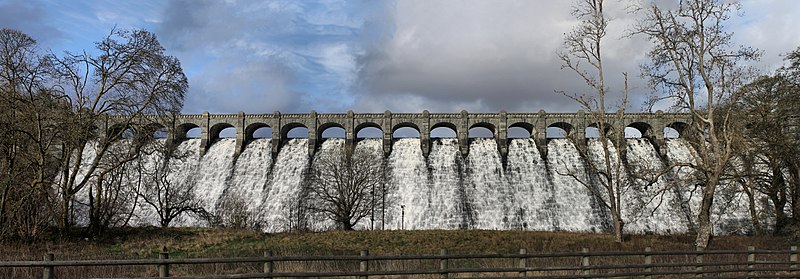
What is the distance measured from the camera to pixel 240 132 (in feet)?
198

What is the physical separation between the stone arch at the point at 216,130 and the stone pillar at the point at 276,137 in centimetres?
508

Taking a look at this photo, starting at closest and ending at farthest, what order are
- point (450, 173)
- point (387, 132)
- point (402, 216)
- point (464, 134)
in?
point (402, 216) → point (450, 173) → point (464, 134) → point (387, 132)

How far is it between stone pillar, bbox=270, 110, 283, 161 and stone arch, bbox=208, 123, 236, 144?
5.08m

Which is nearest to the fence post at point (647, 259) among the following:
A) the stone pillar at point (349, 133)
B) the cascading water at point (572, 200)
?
the cascading water at point (572, 200)

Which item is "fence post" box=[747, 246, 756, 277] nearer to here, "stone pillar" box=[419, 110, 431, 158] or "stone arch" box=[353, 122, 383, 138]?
"stone pillar" box=[419, 110, 431, 158]

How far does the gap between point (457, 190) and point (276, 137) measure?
19689 millimetres

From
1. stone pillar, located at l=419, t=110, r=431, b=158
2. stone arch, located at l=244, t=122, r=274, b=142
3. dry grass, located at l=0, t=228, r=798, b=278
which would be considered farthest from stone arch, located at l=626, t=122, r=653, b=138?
stone arch, located at l=244, t=122, r=274, b=142

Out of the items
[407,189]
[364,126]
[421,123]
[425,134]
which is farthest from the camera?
[364,126]

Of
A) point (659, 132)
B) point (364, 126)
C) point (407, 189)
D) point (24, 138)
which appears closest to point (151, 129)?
point (24, 138)

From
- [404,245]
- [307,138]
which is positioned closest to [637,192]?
[404,245]

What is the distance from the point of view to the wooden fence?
A: 1163 centimetres

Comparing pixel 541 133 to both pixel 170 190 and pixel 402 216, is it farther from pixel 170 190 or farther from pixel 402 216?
pixel 170 190

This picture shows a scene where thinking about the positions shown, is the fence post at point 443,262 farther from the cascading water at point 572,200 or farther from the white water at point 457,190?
the white water at point 457,190

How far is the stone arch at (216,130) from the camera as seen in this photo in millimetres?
61438
